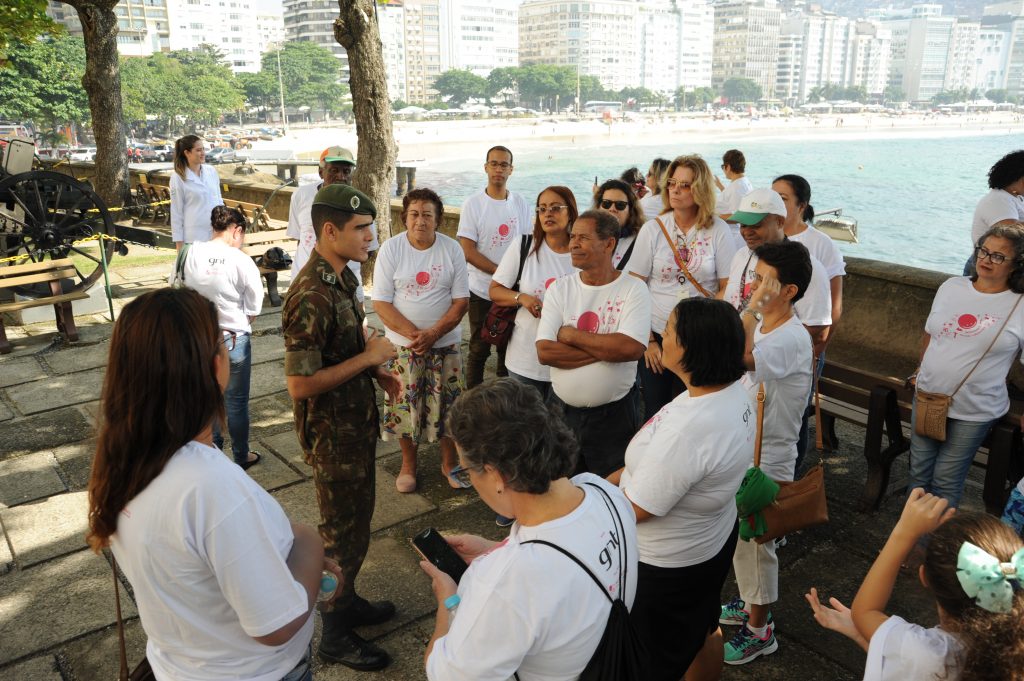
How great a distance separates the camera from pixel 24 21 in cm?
1642

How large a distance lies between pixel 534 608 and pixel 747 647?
1962 millimetres

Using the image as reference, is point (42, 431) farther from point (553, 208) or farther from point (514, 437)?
point (514, 437)

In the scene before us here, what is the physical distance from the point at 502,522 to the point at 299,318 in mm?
1823

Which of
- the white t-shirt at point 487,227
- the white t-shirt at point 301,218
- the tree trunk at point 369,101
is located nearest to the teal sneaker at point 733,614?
the white t-shirt at point 487,227

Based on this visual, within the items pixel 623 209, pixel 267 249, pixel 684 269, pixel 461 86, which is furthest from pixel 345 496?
pixel 461 86

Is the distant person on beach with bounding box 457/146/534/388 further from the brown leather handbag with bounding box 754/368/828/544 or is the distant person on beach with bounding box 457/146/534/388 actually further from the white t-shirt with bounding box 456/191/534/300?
the brown leather handbag with bounding box 754/368/828/544

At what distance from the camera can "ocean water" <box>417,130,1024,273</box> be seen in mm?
53875

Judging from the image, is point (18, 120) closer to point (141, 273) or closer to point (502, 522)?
point (141, 273)

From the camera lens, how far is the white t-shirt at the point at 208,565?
1.46 meters

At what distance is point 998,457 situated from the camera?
3.67 meters

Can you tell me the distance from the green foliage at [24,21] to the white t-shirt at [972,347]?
18216 mm

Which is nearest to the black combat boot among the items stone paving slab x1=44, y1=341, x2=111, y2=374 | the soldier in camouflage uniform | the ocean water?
the soldier in camouflage uniform

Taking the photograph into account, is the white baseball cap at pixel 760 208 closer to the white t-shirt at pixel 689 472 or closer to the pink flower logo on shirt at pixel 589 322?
the pink flower logo on shirt at pixel 589 322

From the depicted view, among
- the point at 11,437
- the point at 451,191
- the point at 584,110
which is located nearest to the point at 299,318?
the point at 11,437
